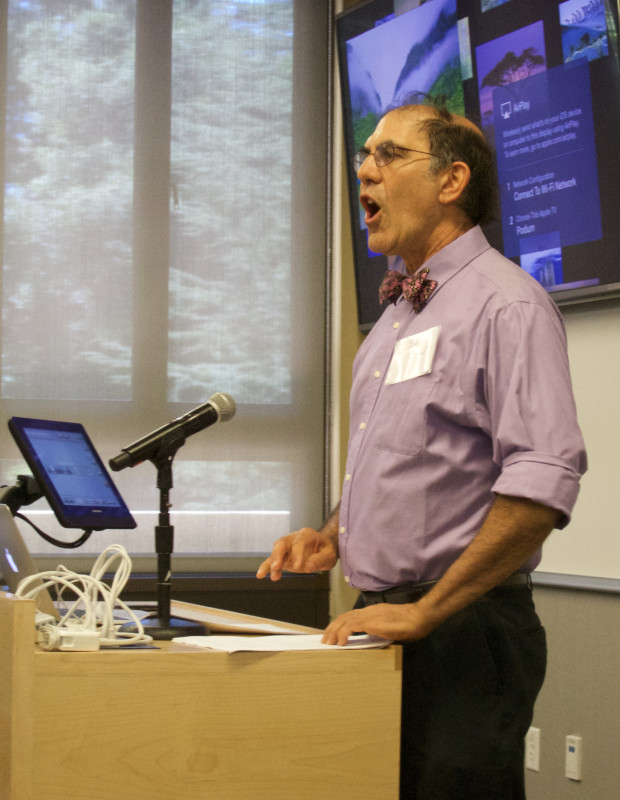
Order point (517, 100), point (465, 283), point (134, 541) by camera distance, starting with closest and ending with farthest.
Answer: point (465, 283)
point (517, 100)
point (134, 541)

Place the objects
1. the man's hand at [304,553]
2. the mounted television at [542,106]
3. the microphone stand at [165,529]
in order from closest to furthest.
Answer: the microphone stand at [165,529] → the man's hand at [304,553] → the mounted television at [542,106]

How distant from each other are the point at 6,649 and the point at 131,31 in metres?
2.95

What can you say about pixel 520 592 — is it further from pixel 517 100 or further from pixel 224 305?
pixel 224 305

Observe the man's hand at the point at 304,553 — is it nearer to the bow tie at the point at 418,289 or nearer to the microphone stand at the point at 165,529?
the microphone stand at the point at 165,529

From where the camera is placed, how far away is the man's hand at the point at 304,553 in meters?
1.65

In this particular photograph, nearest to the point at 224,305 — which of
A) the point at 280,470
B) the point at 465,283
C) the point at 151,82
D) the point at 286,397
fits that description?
the point at 286,397

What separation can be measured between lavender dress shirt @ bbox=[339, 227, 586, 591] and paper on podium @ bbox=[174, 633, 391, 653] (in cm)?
13

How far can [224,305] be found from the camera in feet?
11.8

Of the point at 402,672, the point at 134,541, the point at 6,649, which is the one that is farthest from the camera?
the point at 134,541

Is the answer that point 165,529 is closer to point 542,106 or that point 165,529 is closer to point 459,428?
point 459,428

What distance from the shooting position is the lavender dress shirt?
4.23ft

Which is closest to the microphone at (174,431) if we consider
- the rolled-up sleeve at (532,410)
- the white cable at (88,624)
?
the white cable at (88,624)

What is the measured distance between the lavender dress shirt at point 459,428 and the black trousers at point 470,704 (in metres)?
0.10

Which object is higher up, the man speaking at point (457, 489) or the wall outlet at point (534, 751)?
the man speaking at point (457, 489)
